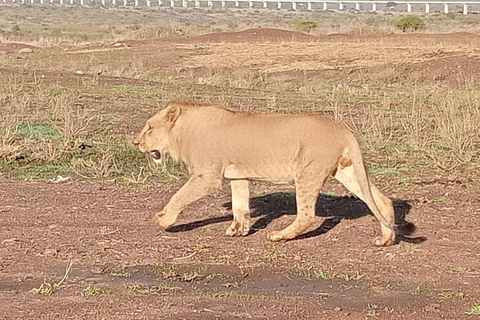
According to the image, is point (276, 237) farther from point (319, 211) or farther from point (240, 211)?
point (319, 211)

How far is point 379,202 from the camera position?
8.62 meters

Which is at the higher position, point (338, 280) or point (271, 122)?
point (271, 122)

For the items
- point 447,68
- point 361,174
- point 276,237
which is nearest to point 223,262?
point 276,237

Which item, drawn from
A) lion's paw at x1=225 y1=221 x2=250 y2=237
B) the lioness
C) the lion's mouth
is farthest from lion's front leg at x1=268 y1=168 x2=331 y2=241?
the lion's mouth

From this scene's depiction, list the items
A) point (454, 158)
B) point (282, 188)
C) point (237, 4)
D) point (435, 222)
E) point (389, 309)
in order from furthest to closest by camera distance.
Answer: point (237, 4) < point (454, 158) < point (282, 188) < point (435, 222) < point (389, 309)

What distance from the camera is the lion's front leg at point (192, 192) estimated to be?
8.55 m

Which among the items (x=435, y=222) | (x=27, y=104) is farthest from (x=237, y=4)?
(x=435, y=222)

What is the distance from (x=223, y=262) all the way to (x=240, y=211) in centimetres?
102

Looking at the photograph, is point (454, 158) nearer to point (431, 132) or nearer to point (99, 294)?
point (431, 132)

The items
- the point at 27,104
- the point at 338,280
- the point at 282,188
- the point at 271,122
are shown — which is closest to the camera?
the point at 338,280

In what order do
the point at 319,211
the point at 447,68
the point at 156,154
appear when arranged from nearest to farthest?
the point at 156,154
the point at 319,211
the point at 447,68

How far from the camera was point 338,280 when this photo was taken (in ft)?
24.2

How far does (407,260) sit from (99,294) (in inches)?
99.2

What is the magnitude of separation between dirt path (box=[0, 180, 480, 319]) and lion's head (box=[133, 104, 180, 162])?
713 mm
